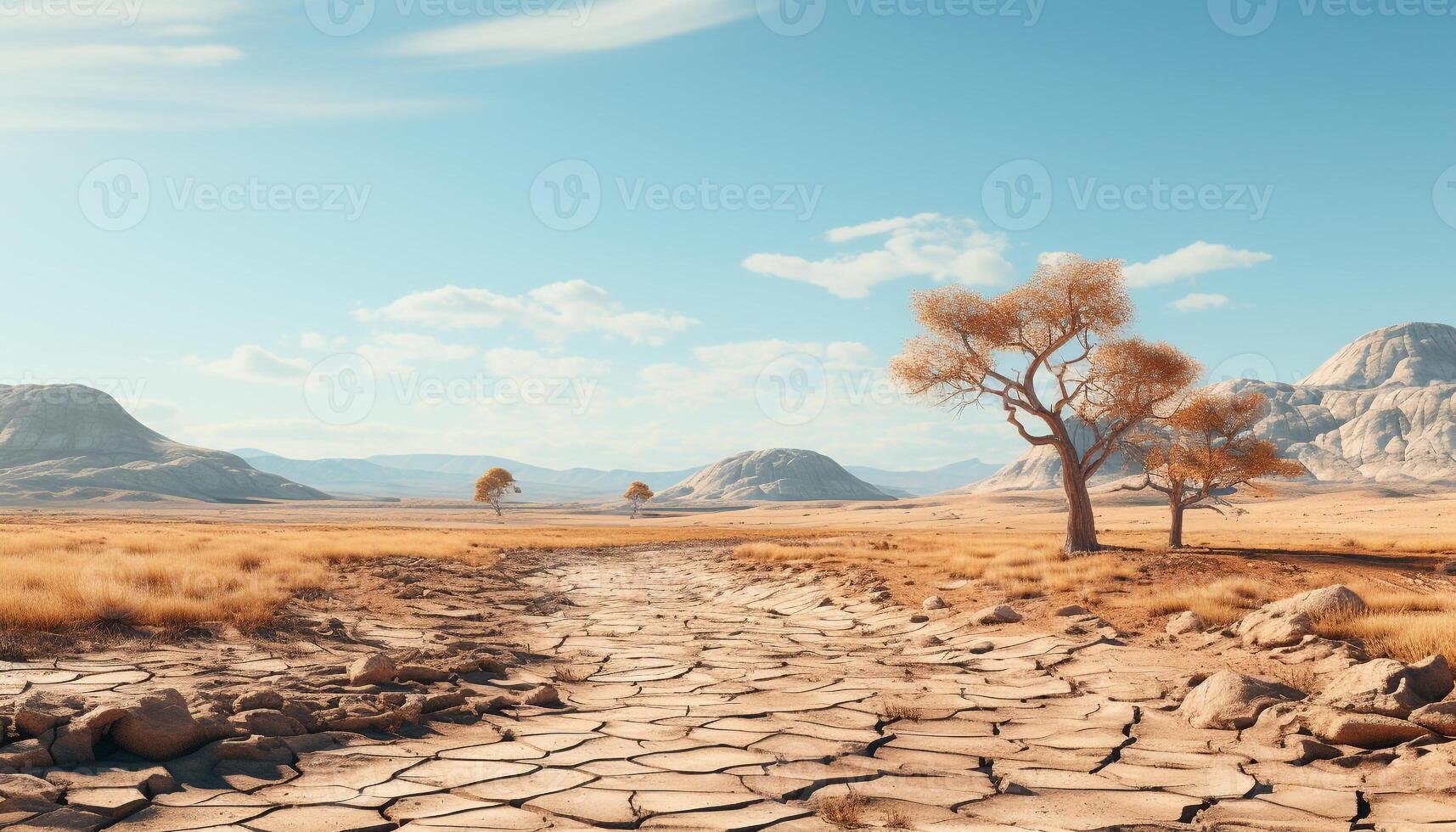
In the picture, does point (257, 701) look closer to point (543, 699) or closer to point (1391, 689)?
point (543, 699)

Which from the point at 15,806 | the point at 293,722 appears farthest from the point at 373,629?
the point at 15,806

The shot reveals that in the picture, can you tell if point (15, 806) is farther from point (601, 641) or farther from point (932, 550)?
point (932, 550)

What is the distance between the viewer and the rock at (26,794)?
3.96 meters

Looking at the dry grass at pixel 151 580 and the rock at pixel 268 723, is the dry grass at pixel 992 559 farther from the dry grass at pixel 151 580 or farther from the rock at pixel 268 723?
the dry grass at pixel 151 580

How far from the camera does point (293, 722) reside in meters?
5.74

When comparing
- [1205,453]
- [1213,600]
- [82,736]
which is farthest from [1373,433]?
[82,736]

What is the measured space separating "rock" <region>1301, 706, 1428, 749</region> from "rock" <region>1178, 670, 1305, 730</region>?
0.54m

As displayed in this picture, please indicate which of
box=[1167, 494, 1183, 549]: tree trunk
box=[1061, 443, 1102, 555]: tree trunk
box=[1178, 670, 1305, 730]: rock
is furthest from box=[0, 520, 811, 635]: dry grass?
box=[1167, 494, 1183, 549]: tree trunk

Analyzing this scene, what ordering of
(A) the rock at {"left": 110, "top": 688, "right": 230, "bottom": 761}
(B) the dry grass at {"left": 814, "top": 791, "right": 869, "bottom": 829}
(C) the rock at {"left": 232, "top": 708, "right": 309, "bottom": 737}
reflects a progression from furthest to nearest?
(C) the rock at {"left": 232, "top": 708, "right": 309, "bottom": 737}, (A) the rock at {"left": 110, "top": 688, "right": 230, "bottom": 761}, (B) the dry grass at {"left": 814, "top": 791, "right": 869, "bottom": 829}

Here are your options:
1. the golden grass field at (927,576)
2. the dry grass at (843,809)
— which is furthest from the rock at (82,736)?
the dry grass at (843,809)

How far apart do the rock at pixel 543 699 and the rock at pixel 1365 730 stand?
5.91 metres

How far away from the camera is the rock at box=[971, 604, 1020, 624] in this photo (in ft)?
38.2

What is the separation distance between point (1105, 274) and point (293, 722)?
20.9 meters

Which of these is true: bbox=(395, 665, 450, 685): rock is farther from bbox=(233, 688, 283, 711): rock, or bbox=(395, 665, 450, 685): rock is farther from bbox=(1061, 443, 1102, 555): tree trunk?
bbox=(1061, 443, 1102, 555): tree trunk
